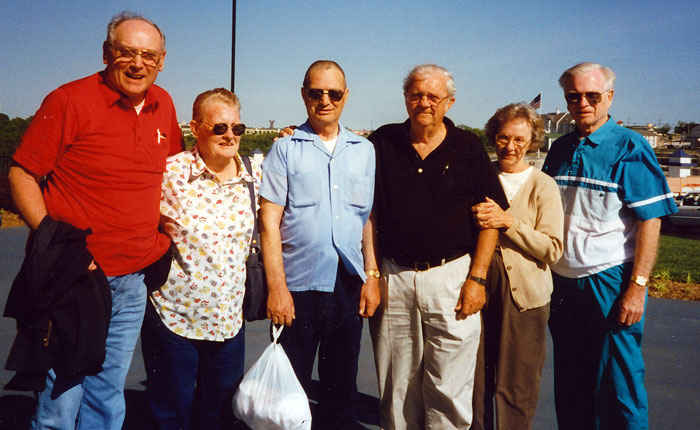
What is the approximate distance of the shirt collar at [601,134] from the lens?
3.03 meters

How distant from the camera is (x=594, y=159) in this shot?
9.89ft

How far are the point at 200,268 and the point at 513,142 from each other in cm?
184

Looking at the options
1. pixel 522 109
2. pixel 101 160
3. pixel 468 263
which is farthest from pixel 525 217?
pixel 101 160

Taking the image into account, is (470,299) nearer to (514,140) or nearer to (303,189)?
(514,140)

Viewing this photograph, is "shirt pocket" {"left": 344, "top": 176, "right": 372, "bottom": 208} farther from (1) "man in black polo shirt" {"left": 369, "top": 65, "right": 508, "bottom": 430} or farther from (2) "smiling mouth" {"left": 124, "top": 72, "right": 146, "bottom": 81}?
(2) "smiling mouth" {"left": 124, "top": 72, "right": 146, "bottom": 81}

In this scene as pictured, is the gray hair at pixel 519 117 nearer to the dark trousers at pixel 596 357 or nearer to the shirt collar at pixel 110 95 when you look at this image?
the dark trousers at pixel 596 357

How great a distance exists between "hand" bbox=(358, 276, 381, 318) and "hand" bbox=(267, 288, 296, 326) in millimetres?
410

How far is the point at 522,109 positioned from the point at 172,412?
2501 millimetres

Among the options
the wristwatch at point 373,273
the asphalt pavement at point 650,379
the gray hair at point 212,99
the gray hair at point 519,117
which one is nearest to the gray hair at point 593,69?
the gray hair at point 519,117

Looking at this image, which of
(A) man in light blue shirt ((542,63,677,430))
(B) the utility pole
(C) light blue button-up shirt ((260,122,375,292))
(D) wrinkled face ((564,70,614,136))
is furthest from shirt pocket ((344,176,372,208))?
(B) the utility pole

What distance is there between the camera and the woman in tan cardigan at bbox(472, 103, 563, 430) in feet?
9.52

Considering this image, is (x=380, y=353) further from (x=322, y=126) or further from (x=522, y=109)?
(x=522, y=109)

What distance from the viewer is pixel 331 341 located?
9.41 feet

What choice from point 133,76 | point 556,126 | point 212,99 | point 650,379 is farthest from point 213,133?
point 556,126
